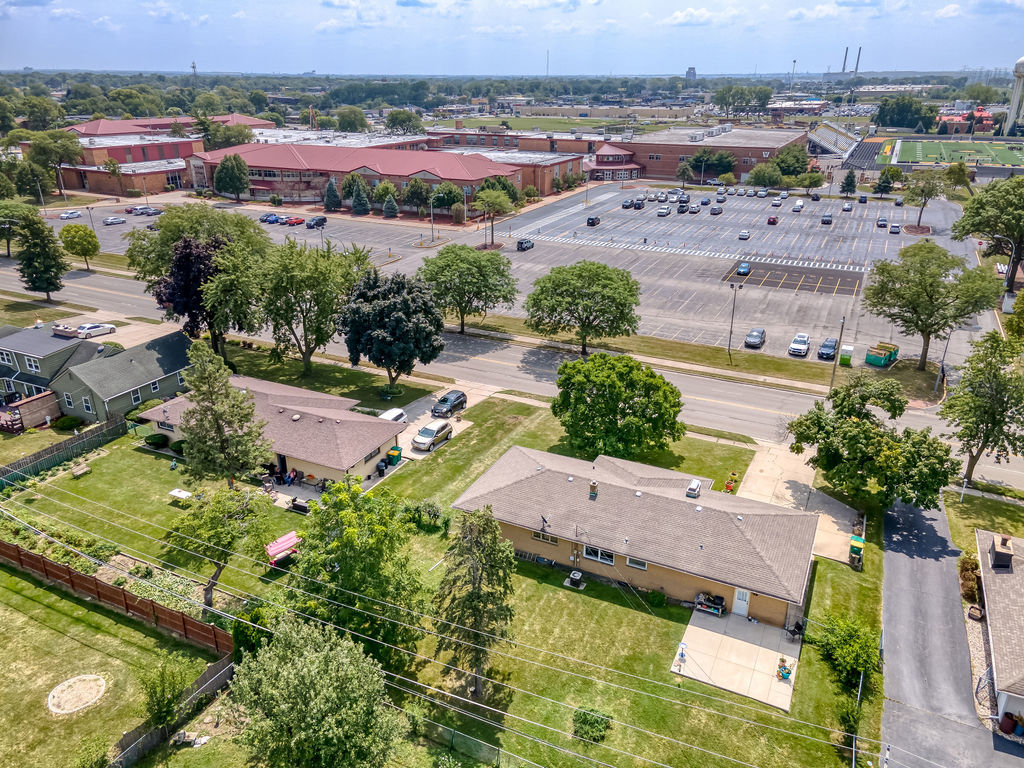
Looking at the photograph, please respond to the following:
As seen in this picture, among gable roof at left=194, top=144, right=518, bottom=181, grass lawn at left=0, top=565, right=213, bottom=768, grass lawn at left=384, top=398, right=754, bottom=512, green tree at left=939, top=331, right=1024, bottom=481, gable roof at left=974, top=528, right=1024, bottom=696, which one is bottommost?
grass lawn at left=0, top=565, right=213, bottom=768

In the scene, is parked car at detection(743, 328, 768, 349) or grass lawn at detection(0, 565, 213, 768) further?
parked car at detection(743, 328, 768, 349)

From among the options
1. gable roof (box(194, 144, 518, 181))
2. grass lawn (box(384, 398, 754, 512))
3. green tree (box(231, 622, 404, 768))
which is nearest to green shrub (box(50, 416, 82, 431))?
grass lawn (box(384, 398, 754, 512))

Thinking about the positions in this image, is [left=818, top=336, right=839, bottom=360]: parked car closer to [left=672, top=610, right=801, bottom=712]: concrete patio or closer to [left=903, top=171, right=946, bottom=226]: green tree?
[left=672, top=610, right=801, bottom=712]: concrete patio

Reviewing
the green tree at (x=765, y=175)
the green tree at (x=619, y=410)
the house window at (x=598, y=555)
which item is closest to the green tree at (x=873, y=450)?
the green tree at (x=619, y=410)

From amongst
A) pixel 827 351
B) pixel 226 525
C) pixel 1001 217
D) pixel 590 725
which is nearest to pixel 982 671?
pixel 590 725

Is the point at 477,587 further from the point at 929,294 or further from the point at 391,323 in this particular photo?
the point at 929,294
